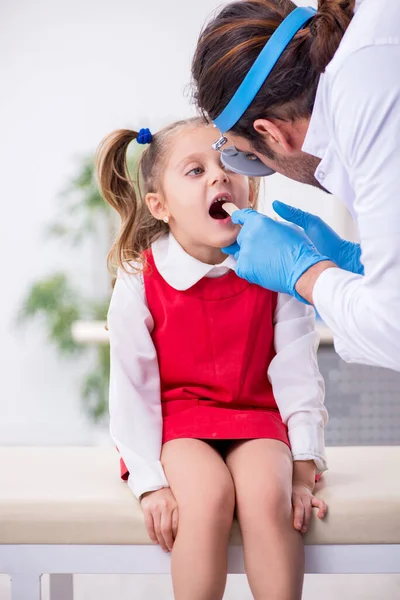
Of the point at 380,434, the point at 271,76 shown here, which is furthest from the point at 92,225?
the point at 271,76

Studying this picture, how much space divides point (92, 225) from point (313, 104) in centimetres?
323

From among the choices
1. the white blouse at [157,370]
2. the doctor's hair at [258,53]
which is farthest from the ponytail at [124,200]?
the doctor's hair at [258,53]

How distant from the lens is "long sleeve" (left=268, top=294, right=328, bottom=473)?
1.56 m

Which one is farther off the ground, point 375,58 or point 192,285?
point 375,58

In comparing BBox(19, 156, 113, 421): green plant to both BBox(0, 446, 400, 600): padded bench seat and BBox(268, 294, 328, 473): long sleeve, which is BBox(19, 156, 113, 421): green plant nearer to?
BBox(268, 294, 328, 473): long sleeve

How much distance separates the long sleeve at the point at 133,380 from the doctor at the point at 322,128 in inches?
10.6

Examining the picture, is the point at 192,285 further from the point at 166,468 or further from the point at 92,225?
the point at 92,225

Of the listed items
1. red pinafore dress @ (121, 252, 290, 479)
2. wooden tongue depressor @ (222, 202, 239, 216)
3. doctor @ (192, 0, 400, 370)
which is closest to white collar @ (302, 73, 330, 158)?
doctor @ (192, 0, 400, 370)

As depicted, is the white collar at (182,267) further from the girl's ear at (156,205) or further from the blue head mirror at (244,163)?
the blue head mirror at (244,163)

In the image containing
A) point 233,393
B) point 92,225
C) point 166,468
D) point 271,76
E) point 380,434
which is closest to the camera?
point 271,76

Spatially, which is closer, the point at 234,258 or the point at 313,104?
the point at 313,104

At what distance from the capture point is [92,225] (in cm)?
440

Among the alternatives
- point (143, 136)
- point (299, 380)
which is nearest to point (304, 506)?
point (299, 380)

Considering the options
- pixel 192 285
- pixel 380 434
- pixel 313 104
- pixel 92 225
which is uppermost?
pixel 313 104
